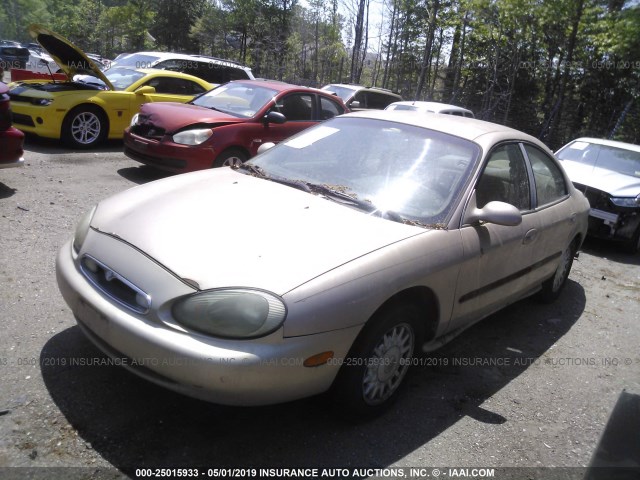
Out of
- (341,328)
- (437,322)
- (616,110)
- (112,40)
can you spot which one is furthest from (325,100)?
(112,40)

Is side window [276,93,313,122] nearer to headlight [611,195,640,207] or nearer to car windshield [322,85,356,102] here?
headlight [611,195,640,207]

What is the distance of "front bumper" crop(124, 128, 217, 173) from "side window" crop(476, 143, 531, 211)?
4224 mm

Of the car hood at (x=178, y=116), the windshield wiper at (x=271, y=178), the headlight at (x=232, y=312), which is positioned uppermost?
the windshield wiper at (x=271, y=178)

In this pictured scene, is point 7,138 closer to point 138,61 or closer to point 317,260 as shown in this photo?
point 317,260

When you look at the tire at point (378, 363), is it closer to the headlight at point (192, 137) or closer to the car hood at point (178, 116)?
the headlight at point (192, 137)

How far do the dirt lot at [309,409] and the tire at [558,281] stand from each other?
265 mm

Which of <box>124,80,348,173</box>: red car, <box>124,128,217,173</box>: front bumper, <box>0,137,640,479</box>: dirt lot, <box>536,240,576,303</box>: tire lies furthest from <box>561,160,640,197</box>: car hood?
<box>124,128,217,173</box>: front bumper

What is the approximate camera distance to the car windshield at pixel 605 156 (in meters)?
8.44

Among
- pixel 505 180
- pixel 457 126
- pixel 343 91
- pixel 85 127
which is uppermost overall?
pixel 457 126

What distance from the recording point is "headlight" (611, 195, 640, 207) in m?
7.41

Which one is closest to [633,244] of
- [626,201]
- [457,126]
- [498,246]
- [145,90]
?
[626,201]

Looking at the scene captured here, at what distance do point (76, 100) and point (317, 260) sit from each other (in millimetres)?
7287

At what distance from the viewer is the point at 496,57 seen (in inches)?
794

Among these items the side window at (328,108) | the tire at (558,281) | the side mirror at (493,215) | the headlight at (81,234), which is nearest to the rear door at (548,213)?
the tire at (558,281)
